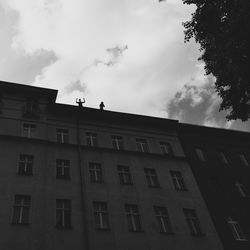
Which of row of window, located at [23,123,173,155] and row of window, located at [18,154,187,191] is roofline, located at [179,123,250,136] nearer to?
row of window, located at [23,123,173,155]

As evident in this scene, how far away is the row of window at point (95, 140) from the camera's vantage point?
26.4 m

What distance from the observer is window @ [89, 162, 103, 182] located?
81.9ft

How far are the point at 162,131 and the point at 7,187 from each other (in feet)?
51.1

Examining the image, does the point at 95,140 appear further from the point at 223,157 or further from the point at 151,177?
the point at 223,157

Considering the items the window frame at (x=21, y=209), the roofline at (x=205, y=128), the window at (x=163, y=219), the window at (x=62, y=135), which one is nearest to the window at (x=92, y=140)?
the window at (x=62, y=135)

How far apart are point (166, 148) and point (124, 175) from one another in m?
6.10

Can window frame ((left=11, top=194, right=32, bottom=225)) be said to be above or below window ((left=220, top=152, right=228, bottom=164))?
below

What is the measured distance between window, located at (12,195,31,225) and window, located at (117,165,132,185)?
7.30 m

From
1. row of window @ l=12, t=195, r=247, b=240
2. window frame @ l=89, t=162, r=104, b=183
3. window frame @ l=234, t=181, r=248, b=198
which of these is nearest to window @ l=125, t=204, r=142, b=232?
row of window @ l=12, t=195, r=247, b=240

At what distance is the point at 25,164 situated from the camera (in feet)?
78.0

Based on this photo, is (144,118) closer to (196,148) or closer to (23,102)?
(196,148)

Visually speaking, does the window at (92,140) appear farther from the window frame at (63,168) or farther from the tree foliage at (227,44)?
the tree foliage at (227,44)

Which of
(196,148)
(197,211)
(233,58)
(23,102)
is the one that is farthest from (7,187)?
(196,148)

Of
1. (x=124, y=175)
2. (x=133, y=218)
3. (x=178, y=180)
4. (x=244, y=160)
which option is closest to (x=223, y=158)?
(x=244, y=160)
